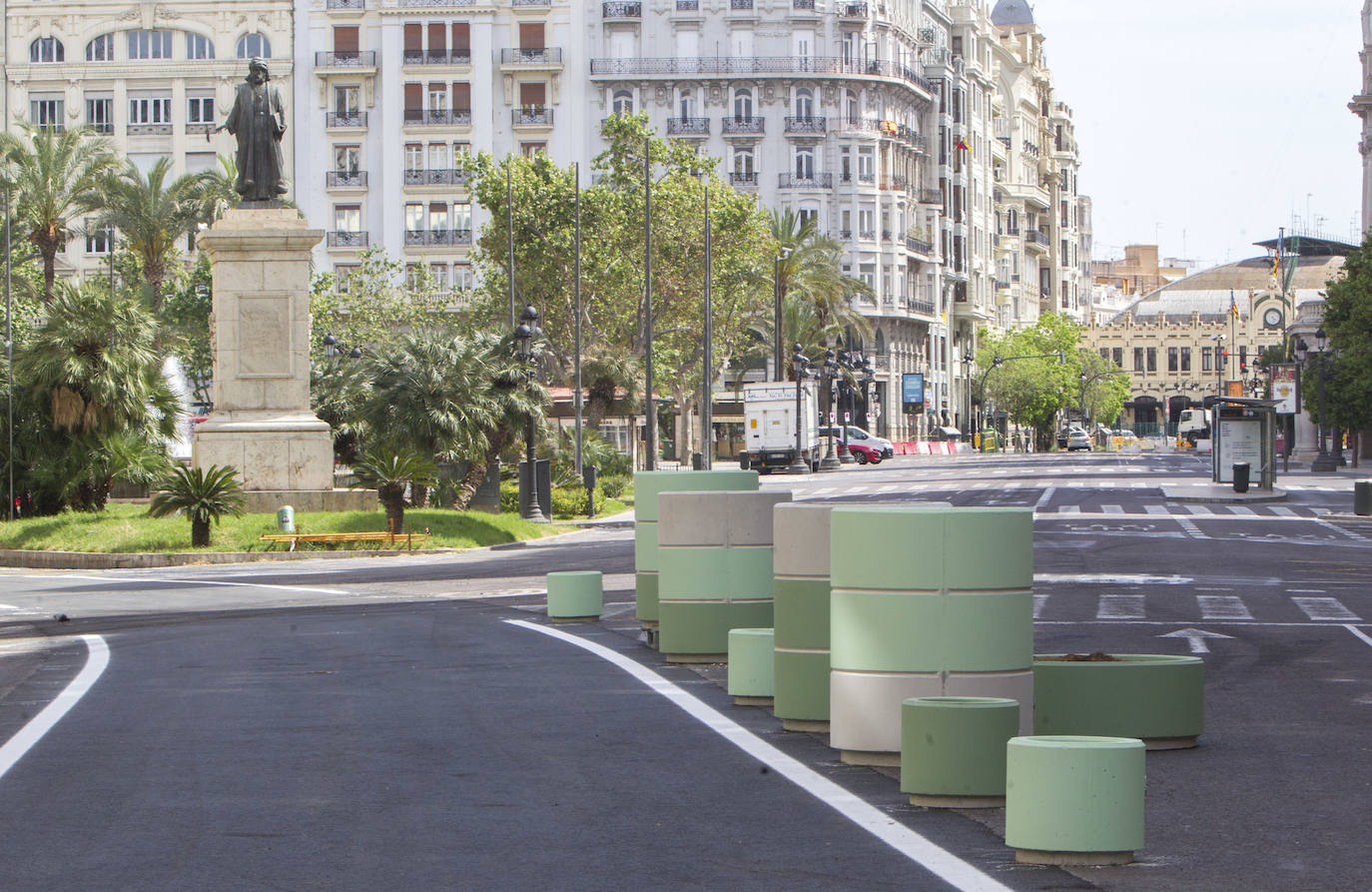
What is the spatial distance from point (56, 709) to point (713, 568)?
4.89 metres

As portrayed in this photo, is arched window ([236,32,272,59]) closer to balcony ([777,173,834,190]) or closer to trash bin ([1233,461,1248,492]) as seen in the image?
balcony ([777,173,834,190])

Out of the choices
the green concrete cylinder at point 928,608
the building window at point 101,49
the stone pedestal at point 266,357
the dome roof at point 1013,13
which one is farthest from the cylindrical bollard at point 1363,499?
the dome roof at point 1013,13

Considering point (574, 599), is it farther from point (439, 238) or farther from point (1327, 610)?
point (439, 238)

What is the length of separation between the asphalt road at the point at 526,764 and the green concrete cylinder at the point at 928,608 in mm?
474

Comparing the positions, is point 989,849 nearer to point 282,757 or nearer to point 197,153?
point 282,757

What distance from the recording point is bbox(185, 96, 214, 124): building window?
9412cm

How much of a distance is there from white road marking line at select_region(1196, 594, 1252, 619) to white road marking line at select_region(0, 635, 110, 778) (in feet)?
34.9

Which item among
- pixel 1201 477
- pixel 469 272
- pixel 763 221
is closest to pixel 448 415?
pixel 1201 477

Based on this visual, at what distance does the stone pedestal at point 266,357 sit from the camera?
111ft

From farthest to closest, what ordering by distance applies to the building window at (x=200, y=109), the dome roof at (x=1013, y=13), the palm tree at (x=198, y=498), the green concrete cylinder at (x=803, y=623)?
the dome roof at (x=1013, y=13)
the building window at (x=200, y=109)
the palm tree at (x=198, y=498)
the green concrete cylinder at (x=803, y=623)

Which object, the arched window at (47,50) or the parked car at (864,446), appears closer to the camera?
the parked car at (864,446)

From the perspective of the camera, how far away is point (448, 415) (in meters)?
35.3

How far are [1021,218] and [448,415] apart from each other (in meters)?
122

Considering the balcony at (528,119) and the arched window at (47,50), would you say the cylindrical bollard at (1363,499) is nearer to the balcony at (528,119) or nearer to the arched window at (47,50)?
the balcony at (528,119)
